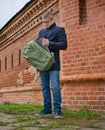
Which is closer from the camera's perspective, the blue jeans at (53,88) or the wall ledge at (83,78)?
the blue jeans at (53,88)

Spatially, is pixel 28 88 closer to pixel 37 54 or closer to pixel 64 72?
pixel 64 72

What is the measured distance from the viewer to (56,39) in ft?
19.6

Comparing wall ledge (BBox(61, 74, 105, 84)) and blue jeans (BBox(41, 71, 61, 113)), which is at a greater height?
wall ledge (BBox(61, 74, 105, 84))

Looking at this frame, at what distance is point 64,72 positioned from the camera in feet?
25.2

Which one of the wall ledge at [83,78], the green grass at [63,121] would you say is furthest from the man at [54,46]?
the wall ledge at [83,78]

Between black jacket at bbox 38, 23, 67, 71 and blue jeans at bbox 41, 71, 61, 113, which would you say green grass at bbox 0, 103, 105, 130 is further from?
black jacket at bbox 38, 23, 67, 71

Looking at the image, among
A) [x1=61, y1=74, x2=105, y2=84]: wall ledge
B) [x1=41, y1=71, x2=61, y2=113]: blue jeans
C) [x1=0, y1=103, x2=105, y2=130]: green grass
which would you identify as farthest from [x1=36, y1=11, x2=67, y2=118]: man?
[x1=61, y1=74, x2=105, y2=84]: wall ledge

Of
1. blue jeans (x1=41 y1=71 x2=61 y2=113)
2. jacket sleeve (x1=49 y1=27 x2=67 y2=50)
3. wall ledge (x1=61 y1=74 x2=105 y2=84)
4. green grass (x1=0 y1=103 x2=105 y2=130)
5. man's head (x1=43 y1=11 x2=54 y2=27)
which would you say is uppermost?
man's head (x1=43 y1=11 x2=54 y2=27)

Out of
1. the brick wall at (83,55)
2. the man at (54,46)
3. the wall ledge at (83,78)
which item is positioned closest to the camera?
the man at (54,46)

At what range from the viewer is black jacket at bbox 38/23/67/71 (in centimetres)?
580

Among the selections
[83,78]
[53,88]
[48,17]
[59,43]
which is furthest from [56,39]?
[83,78]

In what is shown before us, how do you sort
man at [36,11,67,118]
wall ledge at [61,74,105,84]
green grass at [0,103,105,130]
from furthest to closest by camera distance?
1. wall ledge at [61,74,105,84]
2. man at [36,11,67,118]
3. green grass at [0,103,105,130]

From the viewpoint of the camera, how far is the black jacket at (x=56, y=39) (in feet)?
19.0

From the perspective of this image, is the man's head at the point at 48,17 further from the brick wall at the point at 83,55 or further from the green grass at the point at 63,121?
the green grass at the point at 63,121
